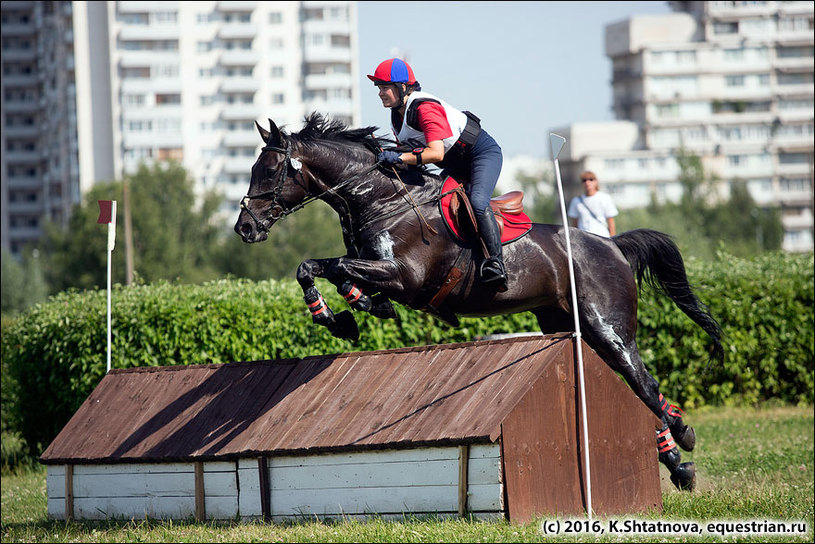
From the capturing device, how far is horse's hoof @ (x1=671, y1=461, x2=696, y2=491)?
27.0ft

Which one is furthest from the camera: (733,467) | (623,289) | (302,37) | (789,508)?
(302,37)

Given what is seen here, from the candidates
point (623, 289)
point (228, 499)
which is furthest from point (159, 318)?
point (623, 289)

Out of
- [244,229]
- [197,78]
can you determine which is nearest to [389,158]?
[244,229]

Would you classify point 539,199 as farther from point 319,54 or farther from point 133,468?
point 133,468

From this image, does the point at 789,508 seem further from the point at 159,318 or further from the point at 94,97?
the point at 94,97

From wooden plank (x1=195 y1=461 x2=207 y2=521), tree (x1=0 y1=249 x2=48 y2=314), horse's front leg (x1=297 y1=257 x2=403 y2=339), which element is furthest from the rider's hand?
tree (x1=0 y1=249 x2=48 y2=314)

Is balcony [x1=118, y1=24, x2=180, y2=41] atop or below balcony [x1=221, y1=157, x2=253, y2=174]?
atop

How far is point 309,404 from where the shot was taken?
7.75 meters

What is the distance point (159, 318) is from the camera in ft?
42.8

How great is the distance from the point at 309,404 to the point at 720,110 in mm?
87753

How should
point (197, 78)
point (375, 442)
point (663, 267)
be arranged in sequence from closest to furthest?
point (375, 442) → point (663, 267) → point (197, 78)

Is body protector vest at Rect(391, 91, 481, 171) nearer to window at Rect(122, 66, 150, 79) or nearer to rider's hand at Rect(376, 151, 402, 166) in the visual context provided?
rider's hand at Rect(376, 151, 402, 166)

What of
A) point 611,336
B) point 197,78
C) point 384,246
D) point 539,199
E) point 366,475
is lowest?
point 366,475

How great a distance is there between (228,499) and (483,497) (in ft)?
7.12
